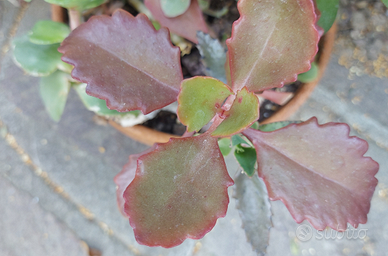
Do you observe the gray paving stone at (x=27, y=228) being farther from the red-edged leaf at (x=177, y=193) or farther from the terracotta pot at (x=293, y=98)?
the red-edged leaf at (x=177, y=193)

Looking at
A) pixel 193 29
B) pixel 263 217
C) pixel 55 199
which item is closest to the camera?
pixel 263 217

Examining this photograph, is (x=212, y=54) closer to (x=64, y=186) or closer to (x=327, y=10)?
(x=327, y=10)

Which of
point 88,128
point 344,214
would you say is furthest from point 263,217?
point 88,128

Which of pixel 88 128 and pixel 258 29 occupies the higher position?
pixel 258 29

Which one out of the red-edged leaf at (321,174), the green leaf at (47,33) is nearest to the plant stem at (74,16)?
the green leaf at (47,33)

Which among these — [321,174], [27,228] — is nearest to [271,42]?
[321,174]

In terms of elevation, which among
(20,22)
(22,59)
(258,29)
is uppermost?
(258,29)

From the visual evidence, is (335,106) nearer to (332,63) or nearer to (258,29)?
(332,63)
